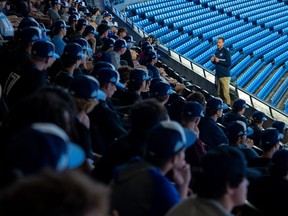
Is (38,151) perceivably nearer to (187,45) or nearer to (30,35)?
(30,35)

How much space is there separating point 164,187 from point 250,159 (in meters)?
2.52

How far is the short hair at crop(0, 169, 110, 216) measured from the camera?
1.15 meters

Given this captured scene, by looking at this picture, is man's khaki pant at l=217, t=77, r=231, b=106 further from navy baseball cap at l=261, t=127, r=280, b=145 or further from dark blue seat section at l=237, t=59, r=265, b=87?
navy baseball cap at l=261, t=127, r=280, b=145

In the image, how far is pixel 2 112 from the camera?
3348 millimetres

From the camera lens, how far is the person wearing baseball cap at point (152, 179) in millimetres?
2209

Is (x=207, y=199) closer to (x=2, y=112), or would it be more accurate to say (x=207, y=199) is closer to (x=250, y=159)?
(x=2, y=112)

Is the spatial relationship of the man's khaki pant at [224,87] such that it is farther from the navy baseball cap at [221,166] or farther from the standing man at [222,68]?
the navy baseball cap at [221,166]

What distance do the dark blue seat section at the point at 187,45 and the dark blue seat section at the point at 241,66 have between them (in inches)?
68.0

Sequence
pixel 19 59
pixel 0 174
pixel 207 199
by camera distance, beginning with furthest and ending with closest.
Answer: pixel 19 59 < pixel 207 199 < pixel 0 174

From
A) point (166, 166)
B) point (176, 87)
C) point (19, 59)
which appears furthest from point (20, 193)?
point (176, 87)

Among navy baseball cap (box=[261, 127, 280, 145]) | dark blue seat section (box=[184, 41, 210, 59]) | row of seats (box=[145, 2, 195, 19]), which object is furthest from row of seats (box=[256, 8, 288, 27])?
navy baseball cap (box=[261, 127, 280, 145])

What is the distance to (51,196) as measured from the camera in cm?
116

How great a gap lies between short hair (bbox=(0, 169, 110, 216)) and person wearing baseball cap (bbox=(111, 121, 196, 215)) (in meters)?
0.98

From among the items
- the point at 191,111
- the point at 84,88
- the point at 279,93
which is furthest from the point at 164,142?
the point at 279,93
